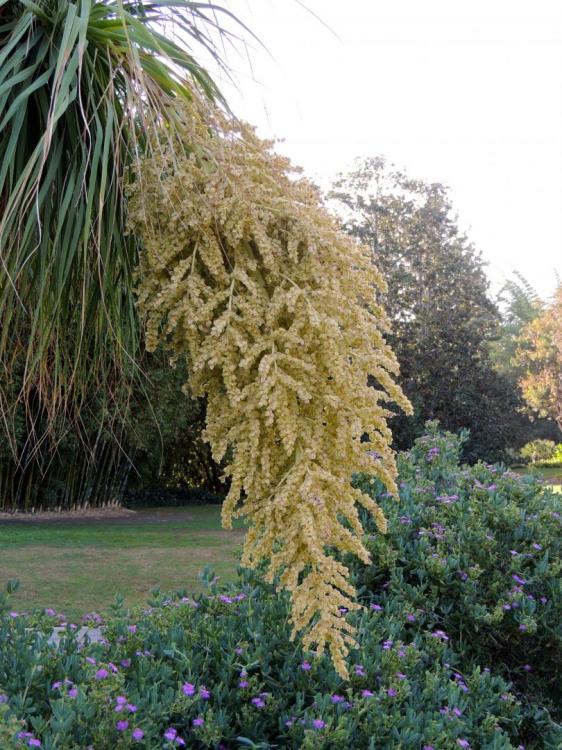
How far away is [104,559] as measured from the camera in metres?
10.7

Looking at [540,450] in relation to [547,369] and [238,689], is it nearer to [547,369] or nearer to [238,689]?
[547,369]

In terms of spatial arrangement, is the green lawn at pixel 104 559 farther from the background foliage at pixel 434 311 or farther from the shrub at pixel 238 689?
the background foliage at pixel 434 311

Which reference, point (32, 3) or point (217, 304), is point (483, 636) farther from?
point (32, 3)

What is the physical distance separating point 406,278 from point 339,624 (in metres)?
20.1

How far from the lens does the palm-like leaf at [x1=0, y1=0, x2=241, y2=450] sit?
2289 millimetres

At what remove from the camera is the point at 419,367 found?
20.6 metres

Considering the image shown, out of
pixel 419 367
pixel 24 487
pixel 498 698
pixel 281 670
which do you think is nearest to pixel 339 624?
pixel 281 670

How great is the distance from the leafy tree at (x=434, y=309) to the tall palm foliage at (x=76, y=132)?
17.4 m

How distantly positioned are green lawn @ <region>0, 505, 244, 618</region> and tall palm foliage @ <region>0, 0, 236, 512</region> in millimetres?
4552

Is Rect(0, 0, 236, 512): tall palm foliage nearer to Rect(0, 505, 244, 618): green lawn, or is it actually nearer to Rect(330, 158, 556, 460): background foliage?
Rect(0, 505, 244, 618): green lawn

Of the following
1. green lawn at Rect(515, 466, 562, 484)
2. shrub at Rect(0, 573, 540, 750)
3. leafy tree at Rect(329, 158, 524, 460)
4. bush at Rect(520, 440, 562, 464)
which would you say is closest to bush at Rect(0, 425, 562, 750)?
shrub at Rect(0, 573, 540, 750)

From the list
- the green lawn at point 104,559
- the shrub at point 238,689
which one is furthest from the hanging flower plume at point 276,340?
the green lawn at point 104,559

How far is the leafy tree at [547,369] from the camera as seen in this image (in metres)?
31.9

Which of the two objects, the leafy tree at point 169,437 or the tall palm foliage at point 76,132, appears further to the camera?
the leafy tree at point 169,437
